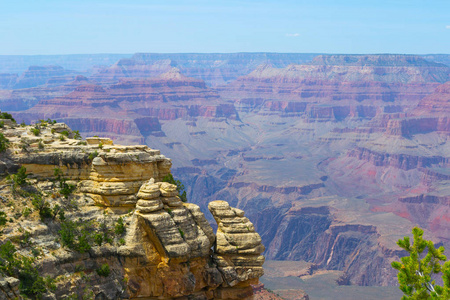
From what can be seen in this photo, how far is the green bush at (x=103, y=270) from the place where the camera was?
29.3 m

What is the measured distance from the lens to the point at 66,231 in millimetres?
29422

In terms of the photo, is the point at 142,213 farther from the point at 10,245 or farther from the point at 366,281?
the point at 366,281

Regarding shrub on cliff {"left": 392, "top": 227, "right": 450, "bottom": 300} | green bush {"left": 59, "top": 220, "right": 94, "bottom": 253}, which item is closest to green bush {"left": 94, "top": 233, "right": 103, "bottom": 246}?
green bush {"left": 59, "top": 220, "right": 94, "bottom": 253}

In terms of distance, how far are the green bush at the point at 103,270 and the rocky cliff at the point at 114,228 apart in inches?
2.0

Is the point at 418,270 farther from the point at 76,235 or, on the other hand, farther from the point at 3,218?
the point at 3,218

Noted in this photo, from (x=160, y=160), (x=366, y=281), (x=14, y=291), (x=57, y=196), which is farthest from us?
(x=366, y=281)

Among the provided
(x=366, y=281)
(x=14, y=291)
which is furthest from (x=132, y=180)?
(x=366, y=281)

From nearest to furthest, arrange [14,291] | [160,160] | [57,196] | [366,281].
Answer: [14,291]
[57,196]
[160,160]
[366,281]

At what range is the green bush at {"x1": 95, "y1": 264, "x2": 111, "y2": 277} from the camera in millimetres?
29328

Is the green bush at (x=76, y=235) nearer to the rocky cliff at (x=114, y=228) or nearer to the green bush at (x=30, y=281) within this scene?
the rocky cliff at (x=114, y=228)

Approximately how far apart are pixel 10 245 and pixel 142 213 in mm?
6924

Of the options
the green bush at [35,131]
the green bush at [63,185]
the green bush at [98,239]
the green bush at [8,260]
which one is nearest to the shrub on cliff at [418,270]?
the green bush at [98,239]

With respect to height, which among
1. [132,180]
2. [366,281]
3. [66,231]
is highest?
[132,180]

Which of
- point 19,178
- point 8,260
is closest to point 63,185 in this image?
point 19,178
